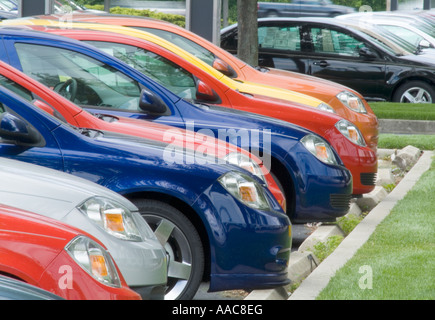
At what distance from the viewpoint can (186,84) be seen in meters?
8.09

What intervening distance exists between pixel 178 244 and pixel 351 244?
6.51ft

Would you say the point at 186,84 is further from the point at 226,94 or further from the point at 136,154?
the point at 136,154

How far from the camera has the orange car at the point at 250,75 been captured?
970cm

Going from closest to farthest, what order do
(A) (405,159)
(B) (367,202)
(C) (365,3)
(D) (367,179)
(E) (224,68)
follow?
(D) (367,179), (B) (367,202), (E) (224,68), (A) (405,159), (C) (365,3)

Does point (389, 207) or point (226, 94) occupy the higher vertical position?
point (226, 94)

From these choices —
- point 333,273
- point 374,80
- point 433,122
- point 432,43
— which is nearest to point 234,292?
point 333,273

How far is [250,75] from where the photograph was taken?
10.1 metres

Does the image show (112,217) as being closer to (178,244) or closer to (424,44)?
(178,244)

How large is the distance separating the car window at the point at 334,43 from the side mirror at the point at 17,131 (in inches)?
484

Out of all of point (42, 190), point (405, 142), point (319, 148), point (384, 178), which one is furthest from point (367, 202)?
point (42, 190)

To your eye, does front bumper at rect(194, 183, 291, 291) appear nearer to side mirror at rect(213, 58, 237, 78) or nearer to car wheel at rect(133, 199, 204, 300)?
car wheel at rect(133, 199, 204, 300)
